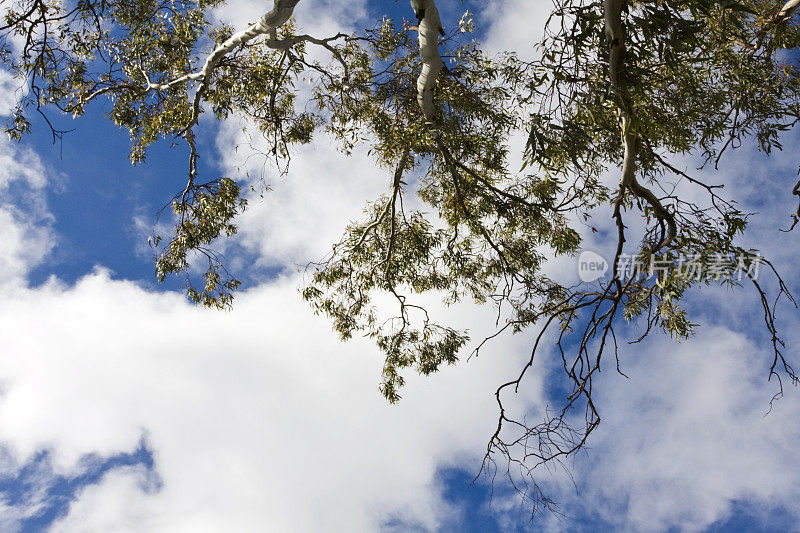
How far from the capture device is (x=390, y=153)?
6156 mm

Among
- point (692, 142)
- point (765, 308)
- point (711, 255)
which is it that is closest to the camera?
point (765, 308)

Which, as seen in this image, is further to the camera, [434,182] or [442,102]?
[434,182]

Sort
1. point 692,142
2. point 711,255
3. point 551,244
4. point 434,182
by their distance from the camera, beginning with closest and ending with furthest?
point 711,255, point 692,142, point 551,244, point 434,182

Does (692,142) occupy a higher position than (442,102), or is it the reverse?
(442,102)

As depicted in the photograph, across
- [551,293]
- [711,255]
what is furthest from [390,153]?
[711,255]

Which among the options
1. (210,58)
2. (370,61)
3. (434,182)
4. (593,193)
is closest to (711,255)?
(593,193)

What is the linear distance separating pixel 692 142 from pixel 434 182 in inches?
115

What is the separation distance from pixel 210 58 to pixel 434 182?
295 cm

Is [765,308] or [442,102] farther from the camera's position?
[442,102]

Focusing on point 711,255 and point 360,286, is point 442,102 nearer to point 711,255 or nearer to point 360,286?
point 360,286

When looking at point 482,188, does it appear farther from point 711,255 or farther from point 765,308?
point 765,308

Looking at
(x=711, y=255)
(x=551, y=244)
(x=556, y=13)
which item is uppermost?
(x=551, y=244)

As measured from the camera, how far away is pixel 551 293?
23.9 feet

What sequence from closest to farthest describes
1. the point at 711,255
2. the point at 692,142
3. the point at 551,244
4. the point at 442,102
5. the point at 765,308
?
1. the point at 765,308
2. the point at 711,255
3. the point at 692,142
4. the point at 442,102
5. the point at 551,244
